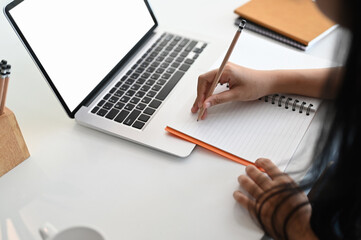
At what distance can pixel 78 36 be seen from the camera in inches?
34.8

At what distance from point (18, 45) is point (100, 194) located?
1.85 feet

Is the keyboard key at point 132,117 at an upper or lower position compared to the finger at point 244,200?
upper

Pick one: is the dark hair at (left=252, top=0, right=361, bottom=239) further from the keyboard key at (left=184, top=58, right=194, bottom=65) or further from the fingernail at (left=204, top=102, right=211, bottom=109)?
the keyboard key at (left=184, top=58, right=194, bottom=65)

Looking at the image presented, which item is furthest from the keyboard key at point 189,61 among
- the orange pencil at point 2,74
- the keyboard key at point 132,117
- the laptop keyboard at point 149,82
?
the orange pencil at point 2,74

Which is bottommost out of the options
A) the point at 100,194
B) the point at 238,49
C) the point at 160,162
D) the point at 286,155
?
the point at 100,194

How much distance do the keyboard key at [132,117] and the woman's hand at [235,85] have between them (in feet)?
0.39

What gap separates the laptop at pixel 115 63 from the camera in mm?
805

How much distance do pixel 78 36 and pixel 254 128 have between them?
1.37 feet

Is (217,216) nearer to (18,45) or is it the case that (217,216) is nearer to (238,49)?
(238,49)

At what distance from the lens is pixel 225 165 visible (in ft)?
2.57

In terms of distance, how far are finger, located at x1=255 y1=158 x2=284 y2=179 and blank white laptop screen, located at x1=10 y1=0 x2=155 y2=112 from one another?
0.39 m

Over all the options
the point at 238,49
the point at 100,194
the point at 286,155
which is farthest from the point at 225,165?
the point at 238,49

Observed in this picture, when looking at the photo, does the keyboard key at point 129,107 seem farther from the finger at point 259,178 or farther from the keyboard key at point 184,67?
the finger at point 259,178

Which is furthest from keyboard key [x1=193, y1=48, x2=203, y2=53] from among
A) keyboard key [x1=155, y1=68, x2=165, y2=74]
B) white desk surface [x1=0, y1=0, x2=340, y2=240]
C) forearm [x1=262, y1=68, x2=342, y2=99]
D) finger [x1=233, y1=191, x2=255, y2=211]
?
finger [x1=233, y1=191, x2=255, y2=211]
